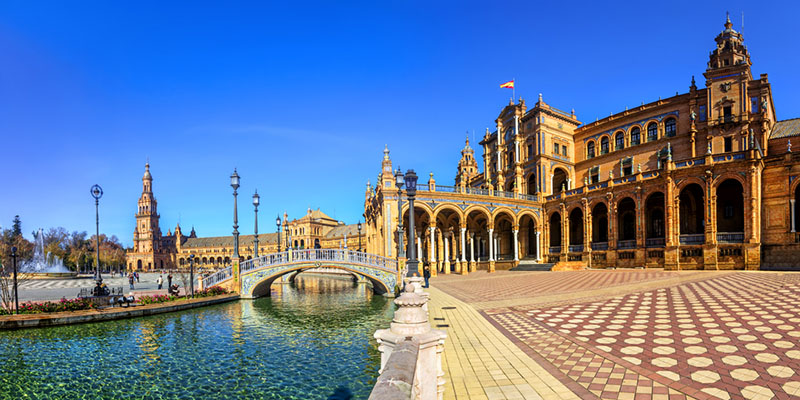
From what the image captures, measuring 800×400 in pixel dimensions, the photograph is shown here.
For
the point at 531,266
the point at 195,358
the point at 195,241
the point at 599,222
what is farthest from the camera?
the point at 195,241

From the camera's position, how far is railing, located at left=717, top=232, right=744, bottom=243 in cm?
2656

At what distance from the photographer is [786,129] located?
34125 millimetres

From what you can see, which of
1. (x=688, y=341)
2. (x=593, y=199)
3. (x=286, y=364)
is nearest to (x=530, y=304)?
(x=688, y=341)

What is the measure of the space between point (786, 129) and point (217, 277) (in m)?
48.0

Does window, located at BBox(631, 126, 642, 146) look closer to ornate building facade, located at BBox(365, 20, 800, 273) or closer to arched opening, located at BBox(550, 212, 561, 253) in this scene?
ornate building facade, located at BBox(365, 20, 800, 273)

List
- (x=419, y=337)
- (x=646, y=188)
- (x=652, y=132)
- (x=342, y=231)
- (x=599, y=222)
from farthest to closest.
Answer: (x=342, y=231) → (x=599, y=222) → (x=652, y=132) → (x=646, y=188) → (x=419, y=337)

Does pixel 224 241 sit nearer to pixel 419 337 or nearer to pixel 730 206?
pixel 730 206

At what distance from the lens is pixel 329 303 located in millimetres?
23016

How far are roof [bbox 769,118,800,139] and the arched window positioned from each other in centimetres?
841

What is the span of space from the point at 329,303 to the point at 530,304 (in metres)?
12.9

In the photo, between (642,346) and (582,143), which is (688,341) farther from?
(582,143)

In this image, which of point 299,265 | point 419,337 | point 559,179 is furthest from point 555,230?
point 419,337

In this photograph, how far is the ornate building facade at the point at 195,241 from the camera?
116 m

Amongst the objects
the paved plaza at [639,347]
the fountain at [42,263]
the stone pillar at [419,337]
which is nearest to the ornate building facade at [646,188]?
the paved plaza at [639,347]
